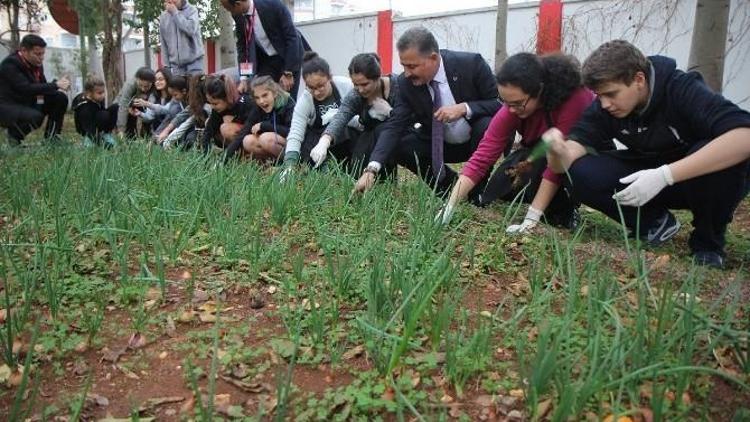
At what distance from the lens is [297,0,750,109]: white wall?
17.8ft

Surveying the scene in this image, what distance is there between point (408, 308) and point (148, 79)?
16.6 feet

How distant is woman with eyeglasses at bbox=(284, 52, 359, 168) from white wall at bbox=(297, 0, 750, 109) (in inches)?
147

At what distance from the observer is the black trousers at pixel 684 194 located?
6.86 ft

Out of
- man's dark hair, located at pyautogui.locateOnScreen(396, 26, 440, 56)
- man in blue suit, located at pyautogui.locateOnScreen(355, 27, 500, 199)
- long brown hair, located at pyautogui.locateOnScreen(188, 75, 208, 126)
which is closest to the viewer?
man's dark hair, located at pyautogui.locateOnScreen(396, 26, 440, 56)

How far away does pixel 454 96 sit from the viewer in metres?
3.03

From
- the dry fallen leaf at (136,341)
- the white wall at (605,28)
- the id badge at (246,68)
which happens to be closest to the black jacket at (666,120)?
the dry fallen leaf at (136,341)

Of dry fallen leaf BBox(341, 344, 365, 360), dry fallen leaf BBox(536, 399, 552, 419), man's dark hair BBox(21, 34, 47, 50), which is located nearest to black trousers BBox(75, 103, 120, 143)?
man's dark hair BBox(21, 34, 47, 50)

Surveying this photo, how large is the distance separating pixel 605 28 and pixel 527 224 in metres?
4.72

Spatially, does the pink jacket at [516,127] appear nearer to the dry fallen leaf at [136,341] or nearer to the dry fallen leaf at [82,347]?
the dry fallen leaf at [136,341]

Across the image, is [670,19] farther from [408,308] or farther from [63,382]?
[63,382]

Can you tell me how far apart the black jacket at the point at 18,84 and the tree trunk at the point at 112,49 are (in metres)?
3.09

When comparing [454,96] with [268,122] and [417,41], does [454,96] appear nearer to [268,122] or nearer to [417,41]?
[417,41]

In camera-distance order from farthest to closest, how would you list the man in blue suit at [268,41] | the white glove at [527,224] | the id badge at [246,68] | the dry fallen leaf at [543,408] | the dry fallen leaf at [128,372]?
the id badge at [246,68], the man in blue suit at [268,41], the white glove at [527,224], the dry fallen leaf at [128,372], the dry fallen leaf at [543,408]

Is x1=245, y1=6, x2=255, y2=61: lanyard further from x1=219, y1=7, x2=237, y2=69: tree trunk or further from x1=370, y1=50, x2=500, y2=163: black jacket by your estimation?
x1=219, y1=7, x2=237, y2=69: tree trunk
